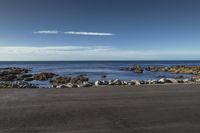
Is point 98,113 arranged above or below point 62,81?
above

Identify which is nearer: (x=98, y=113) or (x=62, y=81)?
(x=98, y=113)

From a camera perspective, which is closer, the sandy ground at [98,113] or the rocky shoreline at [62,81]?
the sandy ground at [98,113]

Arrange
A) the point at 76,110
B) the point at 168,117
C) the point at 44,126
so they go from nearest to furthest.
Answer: the point at 44,126
the point at 168,117
the point at 76,110

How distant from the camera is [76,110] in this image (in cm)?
977

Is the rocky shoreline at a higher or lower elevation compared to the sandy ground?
lower

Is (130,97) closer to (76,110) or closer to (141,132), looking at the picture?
(76,110)

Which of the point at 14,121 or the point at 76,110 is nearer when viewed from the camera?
the point at 14,121

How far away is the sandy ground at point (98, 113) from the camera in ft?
24.3

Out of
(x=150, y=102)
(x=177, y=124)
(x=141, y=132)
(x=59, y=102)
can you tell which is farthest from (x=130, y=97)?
(x=141, y=132)

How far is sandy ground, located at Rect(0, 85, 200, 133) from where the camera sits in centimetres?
740

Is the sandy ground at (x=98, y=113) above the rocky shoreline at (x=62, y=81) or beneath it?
above

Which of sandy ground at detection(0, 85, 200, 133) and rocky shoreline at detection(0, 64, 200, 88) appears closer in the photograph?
sandy ground at detection(0, 85, 200, 133)

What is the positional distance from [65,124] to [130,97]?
5506mm

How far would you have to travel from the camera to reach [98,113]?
9234 millimetres
